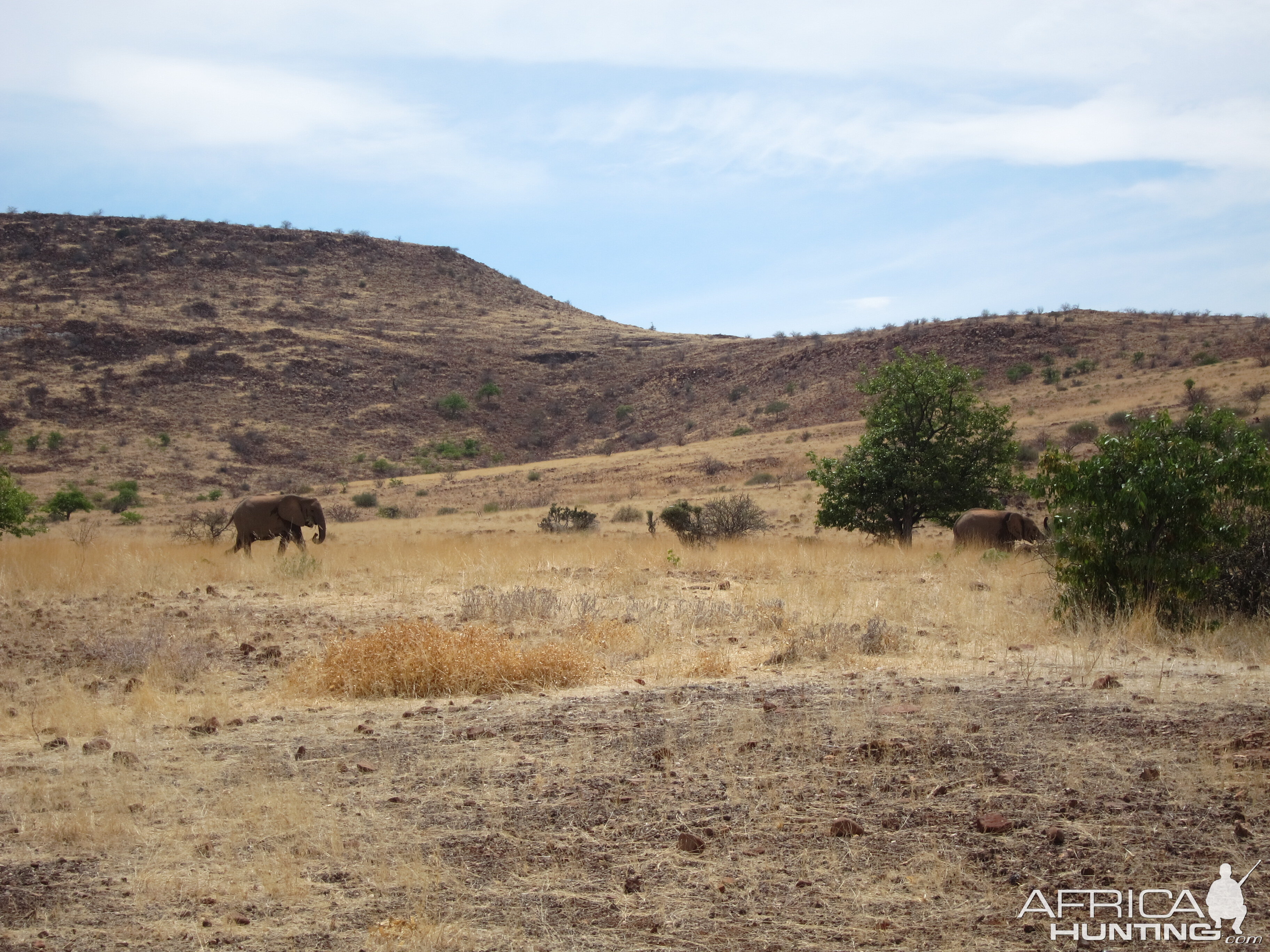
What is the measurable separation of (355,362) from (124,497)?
28.7 m

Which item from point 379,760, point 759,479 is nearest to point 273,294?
point 759,479

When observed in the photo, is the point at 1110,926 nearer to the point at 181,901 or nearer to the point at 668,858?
the point at 668,858

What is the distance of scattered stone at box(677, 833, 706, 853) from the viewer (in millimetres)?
4672

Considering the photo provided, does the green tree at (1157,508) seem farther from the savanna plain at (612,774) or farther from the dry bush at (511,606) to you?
the dry bush at (511,606)

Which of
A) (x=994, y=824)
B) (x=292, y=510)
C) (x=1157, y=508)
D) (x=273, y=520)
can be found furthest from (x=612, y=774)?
(x=273, y=520)

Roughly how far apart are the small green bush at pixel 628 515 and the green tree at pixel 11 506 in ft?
50.4

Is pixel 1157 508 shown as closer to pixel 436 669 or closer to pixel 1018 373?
pixel 436 669

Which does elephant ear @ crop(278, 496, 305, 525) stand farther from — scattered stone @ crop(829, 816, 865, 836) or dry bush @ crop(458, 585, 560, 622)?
scattered stone @ crop(829, 816, 865, 836)

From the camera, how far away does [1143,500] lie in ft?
31.6

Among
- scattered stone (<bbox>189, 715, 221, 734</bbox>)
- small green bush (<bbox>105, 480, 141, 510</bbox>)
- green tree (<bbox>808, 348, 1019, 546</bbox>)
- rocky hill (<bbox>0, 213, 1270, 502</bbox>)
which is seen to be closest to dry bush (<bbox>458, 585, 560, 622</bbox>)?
scattered stone (<bbox>189, 715, 221, 734</bbox>)

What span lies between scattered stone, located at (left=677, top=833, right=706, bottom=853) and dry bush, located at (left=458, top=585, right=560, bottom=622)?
21.4 ft

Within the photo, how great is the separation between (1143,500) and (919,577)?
477 cm

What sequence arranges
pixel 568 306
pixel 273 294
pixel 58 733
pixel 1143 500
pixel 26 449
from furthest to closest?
1. pixel 568 306
2. pixel 273 294
3. pixel 26 449
4. pixel 1143 500
5. pixel 58 733

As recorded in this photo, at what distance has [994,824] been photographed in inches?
187
